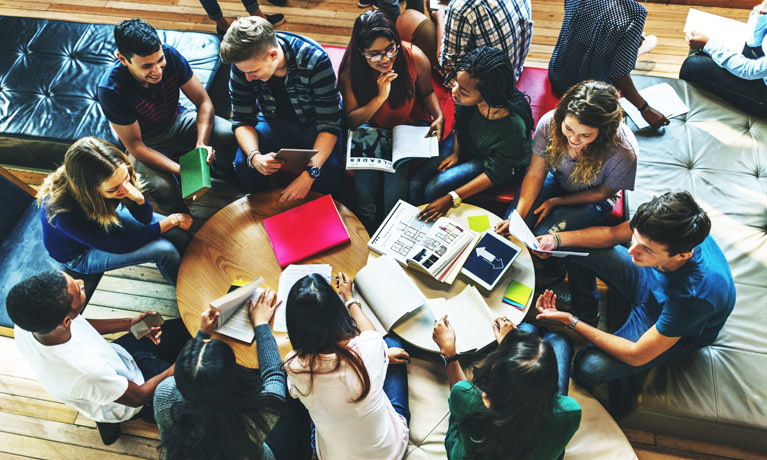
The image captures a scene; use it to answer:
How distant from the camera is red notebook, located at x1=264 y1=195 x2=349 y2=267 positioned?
2.32 metres

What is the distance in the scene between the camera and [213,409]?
1.57 m

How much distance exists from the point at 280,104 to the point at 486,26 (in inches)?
48.0

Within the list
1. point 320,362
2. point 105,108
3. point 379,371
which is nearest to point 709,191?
point 379,371

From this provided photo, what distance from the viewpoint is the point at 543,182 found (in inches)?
103

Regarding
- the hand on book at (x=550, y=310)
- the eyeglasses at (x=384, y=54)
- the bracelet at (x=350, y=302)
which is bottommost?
the hand on book at (x=550, y=310)

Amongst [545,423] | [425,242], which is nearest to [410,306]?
[425,242]

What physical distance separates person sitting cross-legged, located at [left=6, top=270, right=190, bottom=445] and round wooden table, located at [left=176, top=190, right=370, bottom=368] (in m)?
0.32

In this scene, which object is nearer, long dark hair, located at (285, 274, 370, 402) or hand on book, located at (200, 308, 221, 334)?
long dark hair, located at (285, 274, 370, 402)

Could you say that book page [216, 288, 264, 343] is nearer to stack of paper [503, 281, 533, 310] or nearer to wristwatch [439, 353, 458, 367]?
wristwatch [439, 353, 458, 367]

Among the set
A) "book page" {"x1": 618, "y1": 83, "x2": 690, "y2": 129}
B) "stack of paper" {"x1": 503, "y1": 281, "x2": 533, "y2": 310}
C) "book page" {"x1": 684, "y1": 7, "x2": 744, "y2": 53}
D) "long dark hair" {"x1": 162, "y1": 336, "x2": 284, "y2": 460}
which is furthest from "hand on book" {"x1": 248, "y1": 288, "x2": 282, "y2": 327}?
"book page" {"x1": 684, "y1": 7, "x2": 744, "y2": 53}

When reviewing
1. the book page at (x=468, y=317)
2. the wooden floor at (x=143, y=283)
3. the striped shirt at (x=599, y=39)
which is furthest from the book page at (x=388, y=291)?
the striped shirt at (x=599, y=39)

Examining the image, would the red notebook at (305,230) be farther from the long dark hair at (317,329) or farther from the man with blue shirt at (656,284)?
the man with blue shirt at (656,284)

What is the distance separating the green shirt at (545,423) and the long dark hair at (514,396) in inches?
1.4

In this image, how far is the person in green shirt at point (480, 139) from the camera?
229cm
